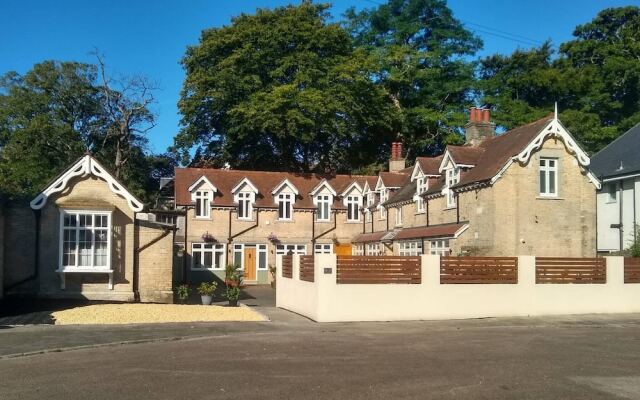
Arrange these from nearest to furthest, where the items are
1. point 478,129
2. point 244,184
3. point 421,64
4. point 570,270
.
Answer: point 570,270, point 478,129, point 244,184, point 421,64

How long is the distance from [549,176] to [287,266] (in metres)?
12.9

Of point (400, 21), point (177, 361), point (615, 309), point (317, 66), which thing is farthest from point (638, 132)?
point (177, 361)

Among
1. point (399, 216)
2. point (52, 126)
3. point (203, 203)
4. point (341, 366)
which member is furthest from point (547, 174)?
point (52, 126)

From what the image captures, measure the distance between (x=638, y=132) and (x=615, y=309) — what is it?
18.3m

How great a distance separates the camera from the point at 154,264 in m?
25.0

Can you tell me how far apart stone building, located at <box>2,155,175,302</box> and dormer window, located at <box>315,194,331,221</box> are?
766 inches

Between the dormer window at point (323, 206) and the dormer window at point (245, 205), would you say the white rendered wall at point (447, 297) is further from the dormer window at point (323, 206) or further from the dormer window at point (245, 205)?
the dormer window at point (323, 206)

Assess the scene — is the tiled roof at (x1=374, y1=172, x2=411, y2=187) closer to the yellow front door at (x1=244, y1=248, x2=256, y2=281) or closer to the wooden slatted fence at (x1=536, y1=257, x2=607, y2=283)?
the yellow front door at (x1=244, y1=248, x2=256, y2=281)

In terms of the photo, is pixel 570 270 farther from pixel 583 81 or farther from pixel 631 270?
pixel 583 81

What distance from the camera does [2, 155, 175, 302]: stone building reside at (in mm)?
23844

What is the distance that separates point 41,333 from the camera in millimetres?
15688

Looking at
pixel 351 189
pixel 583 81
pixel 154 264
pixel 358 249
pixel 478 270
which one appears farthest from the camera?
pixel 583 81

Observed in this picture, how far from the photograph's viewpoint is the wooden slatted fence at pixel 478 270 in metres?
19.8

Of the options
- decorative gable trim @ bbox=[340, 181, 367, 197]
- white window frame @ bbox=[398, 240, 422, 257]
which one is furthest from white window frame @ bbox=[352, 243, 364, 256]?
white window frame @ bbox=[398, 240, 422, 257]
